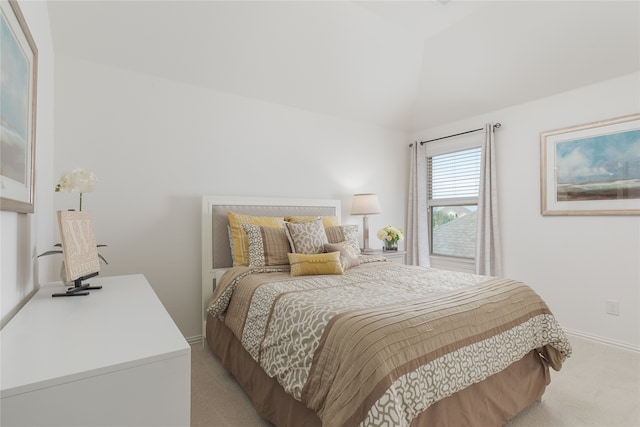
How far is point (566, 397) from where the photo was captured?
Answer: 6.61 feet

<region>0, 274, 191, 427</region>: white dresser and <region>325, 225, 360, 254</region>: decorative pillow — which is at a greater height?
<region>325, 225, 360, 254</region>: decorative pillow

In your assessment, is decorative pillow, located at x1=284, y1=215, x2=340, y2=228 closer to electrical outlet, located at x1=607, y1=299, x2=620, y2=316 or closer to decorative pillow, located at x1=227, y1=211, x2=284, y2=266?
decorative pillow, located at x1=227, y1=211, x2=284, y2=266

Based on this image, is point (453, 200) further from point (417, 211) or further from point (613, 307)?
point (613, 307)

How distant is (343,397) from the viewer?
3.80ft

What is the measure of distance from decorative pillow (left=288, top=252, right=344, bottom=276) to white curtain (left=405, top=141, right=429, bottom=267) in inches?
92.0

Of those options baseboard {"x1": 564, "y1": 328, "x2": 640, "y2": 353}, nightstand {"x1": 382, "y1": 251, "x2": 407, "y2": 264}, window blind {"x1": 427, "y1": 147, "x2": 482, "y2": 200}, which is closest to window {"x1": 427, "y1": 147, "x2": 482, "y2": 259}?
window blind {"x1": 427, "y1": 147, "x2": 482, "y2": 200}

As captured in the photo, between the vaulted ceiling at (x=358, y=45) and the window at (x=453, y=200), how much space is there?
0.68 m

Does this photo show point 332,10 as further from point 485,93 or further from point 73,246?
point 73,246

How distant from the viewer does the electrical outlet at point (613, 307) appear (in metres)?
2.80

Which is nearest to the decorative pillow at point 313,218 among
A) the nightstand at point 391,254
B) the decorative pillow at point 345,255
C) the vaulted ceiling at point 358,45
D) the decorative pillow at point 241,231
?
the decorative pillow at point 241,231

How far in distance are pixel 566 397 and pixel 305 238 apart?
2063 millimetres

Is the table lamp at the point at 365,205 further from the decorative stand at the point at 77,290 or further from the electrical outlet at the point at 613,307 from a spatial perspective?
the decorative stand at the point at 77,290

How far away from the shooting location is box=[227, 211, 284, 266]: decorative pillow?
2.64 m

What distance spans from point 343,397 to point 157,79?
289cm
